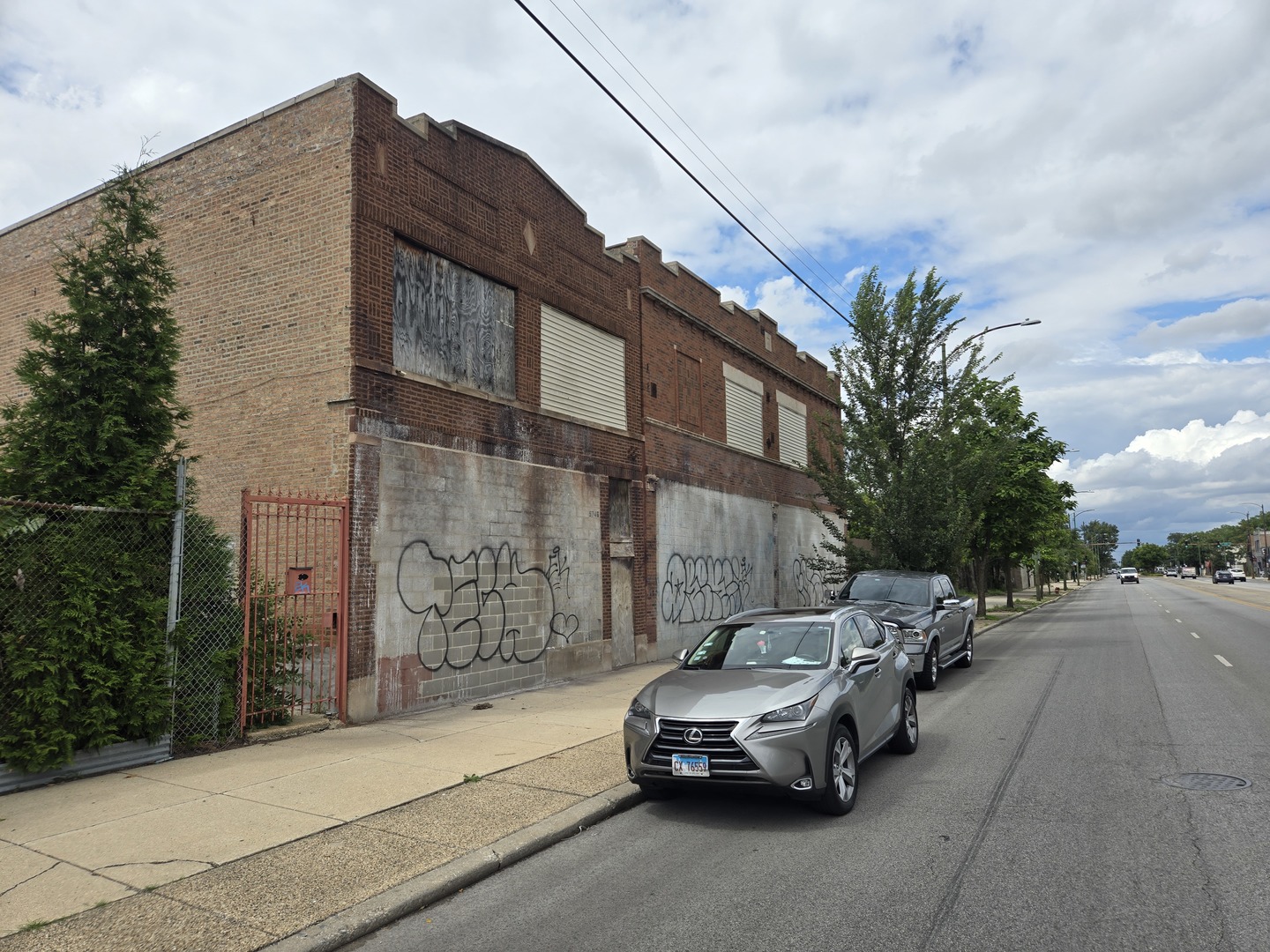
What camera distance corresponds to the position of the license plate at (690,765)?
5.96 metres

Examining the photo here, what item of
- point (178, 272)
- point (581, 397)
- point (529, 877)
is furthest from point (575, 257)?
point (529, 877)

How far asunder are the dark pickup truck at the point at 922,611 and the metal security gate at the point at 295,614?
707 centimetres

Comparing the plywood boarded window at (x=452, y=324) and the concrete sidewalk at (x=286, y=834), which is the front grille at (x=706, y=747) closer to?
the concrete sidewalk at (x=286, y=834)

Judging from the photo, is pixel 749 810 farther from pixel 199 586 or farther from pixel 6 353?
pixel 6 353

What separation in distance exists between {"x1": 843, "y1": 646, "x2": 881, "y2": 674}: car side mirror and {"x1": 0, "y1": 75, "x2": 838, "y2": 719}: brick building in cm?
586

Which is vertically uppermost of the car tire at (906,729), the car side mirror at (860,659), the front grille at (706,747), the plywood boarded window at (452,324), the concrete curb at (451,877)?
the plywood boarded window at (452,324)

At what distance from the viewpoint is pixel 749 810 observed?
6418 mm

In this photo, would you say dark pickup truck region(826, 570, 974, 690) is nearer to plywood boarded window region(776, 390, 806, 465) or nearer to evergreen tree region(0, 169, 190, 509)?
evergreen tree region(0, 169, 190, 509)

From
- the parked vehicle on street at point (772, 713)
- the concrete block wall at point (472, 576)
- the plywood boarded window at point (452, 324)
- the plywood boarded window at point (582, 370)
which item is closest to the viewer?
the parked vehicle on street at point (772, 713)

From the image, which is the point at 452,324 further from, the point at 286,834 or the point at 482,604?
the point at 286,834

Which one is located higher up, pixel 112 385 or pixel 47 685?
pixel 112 385

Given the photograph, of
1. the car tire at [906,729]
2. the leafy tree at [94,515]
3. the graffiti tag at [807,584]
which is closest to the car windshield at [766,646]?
the car tire at [906,729]

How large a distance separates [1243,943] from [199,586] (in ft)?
27.0

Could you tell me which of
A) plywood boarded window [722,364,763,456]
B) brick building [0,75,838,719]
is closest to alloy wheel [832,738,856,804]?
brick building [0,75,838,719]
